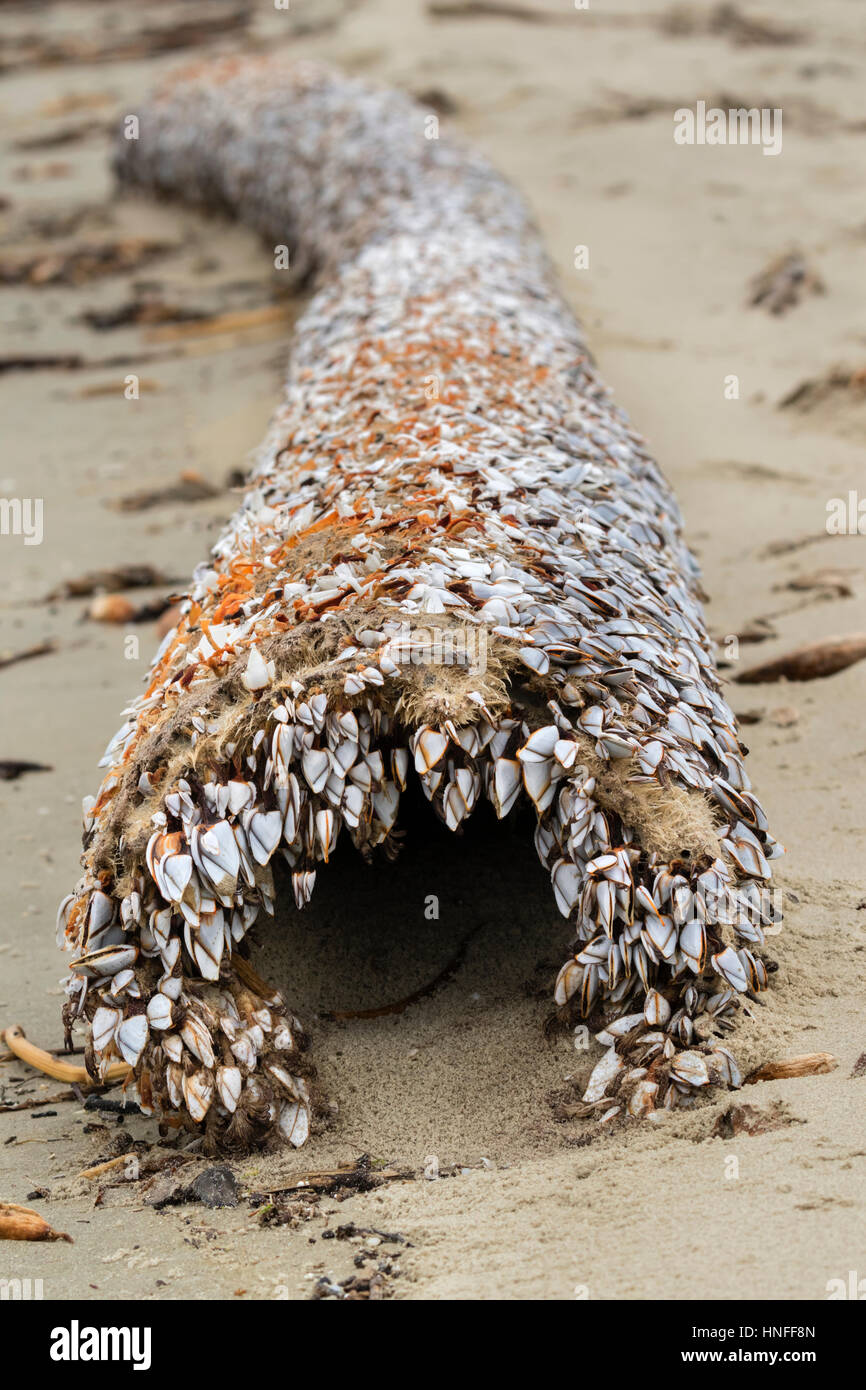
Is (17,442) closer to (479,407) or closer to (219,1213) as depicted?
(479,407)

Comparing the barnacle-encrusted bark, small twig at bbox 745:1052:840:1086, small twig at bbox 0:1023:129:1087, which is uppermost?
the barnacle-encrusted bark

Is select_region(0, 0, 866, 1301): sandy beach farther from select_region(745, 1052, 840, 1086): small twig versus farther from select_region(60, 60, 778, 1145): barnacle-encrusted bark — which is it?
select_region(60, 60, 778, 1145): barnacle-encrusted bark

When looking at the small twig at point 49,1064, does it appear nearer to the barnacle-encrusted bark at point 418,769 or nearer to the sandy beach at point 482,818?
the sandy beach at point 482,818

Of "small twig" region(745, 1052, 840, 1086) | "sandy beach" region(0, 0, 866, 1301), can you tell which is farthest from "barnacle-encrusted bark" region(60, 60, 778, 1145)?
"sandy beach" region(0, 0, 866, 1301)

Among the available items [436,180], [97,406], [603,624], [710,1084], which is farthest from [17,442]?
[710,1084]

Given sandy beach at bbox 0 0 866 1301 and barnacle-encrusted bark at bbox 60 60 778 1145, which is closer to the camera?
sandy beach at bbox 0 0 866 1301

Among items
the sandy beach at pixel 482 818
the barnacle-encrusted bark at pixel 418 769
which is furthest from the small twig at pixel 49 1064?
the barnacle-encrusted bark at pixel 418 769

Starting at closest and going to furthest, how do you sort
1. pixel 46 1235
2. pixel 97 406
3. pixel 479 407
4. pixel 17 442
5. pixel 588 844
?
pixel 46 1235
pixel 588 844
pixel 479 407
pixel 17 442
pixel 97 406

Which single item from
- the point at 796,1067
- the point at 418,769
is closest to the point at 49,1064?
the point at 418,769
